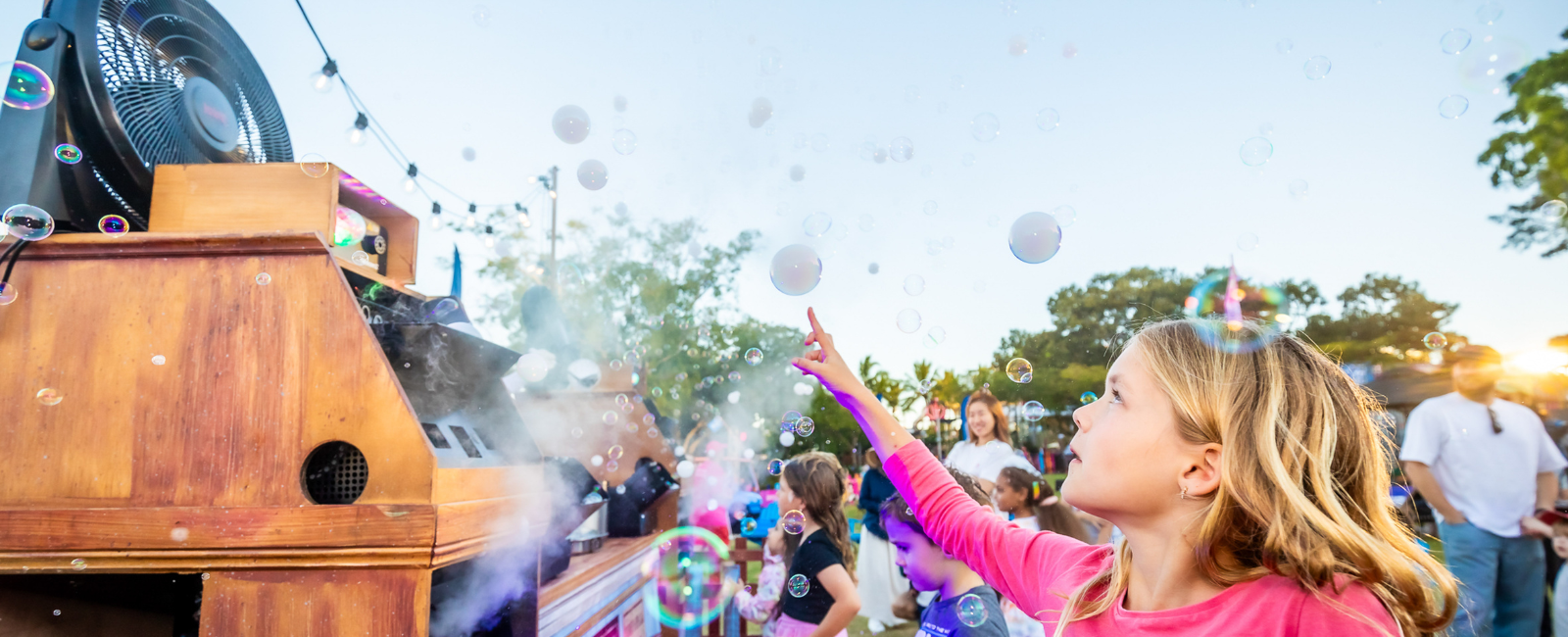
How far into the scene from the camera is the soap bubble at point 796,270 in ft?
12.0

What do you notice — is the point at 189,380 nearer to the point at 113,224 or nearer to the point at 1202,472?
the point at 113,224

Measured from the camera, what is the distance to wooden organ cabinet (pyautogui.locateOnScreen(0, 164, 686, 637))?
65.9 inches

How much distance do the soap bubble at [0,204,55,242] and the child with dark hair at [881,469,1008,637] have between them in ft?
8.85

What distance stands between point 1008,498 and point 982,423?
766 mm

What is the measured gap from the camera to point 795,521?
3.71 metres

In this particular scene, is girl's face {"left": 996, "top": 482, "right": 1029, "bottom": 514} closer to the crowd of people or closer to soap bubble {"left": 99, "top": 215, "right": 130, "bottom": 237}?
the crowd of people

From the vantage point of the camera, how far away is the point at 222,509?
1.69 metres

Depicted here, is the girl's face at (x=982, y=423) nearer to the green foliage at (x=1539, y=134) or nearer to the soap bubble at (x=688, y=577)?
the soap bubble at (x=688, y=577)

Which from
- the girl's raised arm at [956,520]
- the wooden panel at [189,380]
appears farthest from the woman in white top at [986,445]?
the wooden panel at [189,380]

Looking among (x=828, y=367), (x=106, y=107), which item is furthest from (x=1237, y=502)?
(x=106, y=107)

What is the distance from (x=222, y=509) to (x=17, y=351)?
28.5 inches

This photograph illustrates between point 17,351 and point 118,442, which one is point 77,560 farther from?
point 17,351

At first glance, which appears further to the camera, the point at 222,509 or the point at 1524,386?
the point at 1524,386

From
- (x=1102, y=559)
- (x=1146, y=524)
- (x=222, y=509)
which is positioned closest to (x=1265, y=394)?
(x=1146, y=524)
